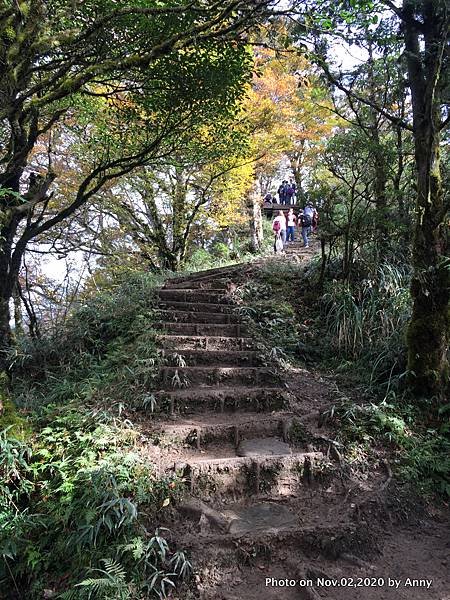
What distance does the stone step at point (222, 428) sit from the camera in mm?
3777

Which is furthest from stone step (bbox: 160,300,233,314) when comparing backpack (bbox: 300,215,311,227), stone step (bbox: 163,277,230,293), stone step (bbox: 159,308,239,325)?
backpack (bbox: 300,215,311,227)

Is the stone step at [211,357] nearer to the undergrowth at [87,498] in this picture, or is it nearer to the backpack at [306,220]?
the undergrowth at [87,498]

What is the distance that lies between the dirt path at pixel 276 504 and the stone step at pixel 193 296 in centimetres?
203

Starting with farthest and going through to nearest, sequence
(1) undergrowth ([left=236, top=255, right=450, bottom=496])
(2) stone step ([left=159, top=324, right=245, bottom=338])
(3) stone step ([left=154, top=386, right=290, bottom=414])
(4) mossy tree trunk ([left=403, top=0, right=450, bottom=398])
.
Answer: (2) stone step ([left=159, top=324, right=245, bottom=338]), (3) stone step ([left=154, top=386, right=290, bottom=414]), (4) mossy tree trunk ([left=403, top=0, right=450, bottom=398]), (1) undergrowth ([left=236, top=255, right=450, bottom=496])

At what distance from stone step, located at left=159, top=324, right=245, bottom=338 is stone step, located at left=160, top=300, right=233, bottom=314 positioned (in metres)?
0.60

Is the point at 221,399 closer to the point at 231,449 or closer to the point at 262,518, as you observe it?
the point at 231,449

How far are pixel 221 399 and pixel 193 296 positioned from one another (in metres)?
2.89

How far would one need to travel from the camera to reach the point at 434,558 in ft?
9.23

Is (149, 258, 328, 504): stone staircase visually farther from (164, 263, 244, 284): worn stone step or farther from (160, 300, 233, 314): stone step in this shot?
(164, 263, 244, 284): worn stone step

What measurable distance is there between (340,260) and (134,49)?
16.0ft

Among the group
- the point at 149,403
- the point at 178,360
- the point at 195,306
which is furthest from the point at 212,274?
the point at 149,403

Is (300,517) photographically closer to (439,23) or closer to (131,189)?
(439,23)

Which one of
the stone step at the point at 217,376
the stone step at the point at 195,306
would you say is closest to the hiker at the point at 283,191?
the stone step at the point at 195,306

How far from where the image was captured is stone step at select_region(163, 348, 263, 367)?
494cm
